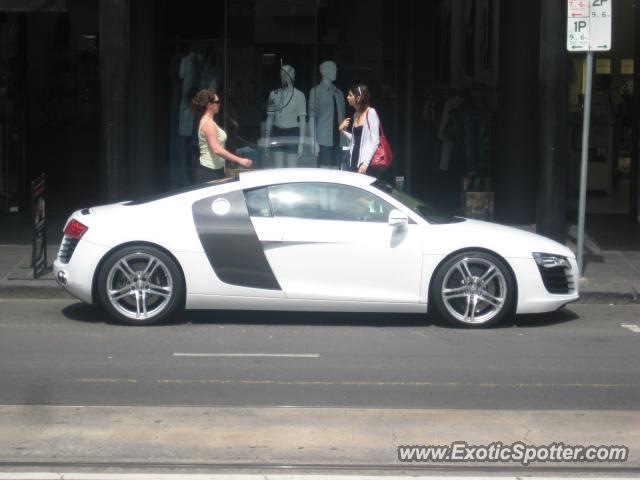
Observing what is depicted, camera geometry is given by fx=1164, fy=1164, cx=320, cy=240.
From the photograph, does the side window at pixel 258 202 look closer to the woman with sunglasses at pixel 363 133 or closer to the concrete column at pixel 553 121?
the woman with sunglasses at pixel 363 133

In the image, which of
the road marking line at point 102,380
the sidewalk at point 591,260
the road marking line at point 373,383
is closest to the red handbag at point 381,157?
the sidewalk at point 591,260

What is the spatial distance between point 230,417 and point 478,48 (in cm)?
1166

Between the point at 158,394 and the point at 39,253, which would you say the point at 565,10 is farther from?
the point at 158,394

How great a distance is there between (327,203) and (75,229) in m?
2.23

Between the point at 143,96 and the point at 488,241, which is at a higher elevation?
the point at 143,96

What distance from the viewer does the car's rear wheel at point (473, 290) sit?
1010 cm

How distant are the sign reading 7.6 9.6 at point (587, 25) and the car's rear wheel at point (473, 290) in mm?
3091

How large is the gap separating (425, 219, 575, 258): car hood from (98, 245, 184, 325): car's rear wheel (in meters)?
2.25

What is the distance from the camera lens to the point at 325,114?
17344 mm

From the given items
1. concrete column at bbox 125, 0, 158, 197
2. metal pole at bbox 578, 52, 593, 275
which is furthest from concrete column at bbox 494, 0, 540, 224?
concrete column at bbox 125, 0, 158, 197

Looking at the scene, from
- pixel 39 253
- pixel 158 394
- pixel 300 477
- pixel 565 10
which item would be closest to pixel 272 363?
pixel 158 394

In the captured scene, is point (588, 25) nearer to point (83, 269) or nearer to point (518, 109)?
point (518, 109)

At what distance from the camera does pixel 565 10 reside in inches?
513

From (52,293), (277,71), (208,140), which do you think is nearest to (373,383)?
(52,293)
